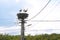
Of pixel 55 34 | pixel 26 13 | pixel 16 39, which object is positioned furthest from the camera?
pixel 55 34

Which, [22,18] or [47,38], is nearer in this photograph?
[22,18]

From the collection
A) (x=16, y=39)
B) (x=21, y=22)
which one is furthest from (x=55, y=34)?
(x=21, y=22)

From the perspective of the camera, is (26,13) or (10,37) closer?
(26,13)

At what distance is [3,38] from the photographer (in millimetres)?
47531

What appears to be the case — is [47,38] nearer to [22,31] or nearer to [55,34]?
[55,34]

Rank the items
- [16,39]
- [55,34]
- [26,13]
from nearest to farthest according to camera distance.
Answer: [26,13], [16,39], [55,34]

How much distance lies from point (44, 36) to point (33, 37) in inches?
80.2

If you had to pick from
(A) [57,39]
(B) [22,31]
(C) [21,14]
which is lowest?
(A) [57,39]

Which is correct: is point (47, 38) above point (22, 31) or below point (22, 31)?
below

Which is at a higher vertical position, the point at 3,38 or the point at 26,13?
the point at 26,13

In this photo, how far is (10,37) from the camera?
48438 millimetres

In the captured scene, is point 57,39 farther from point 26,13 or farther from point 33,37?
point 26,13

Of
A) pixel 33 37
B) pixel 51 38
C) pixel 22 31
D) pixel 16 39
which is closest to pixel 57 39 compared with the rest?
pixel 51 38

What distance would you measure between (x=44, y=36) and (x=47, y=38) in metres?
0.89
